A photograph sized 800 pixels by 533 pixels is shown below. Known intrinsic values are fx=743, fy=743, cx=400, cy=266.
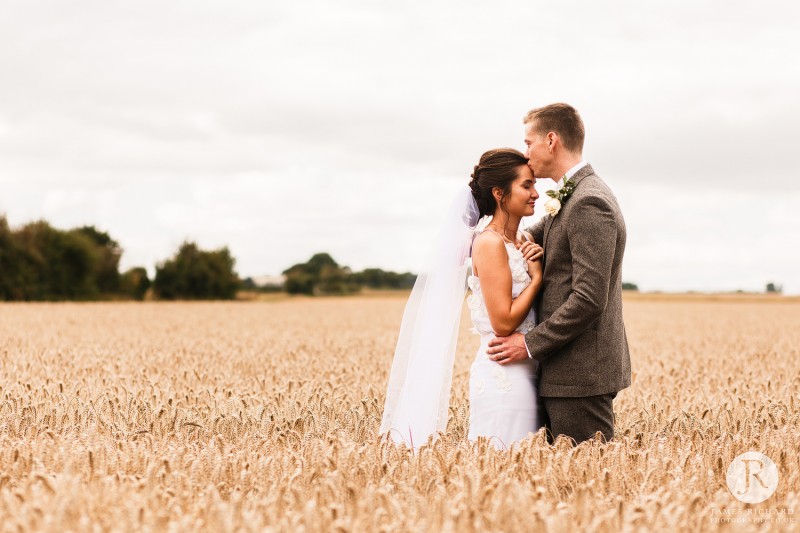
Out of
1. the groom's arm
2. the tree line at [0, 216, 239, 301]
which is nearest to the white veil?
the groom's arm

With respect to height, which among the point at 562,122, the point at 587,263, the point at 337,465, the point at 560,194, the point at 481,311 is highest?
the point at 562,122

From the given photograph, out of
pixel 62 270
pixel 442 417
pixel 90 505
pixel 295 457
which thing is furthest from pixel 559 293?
pixel 62 270

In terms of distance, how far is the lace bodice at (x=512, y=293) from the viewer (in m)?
5.06

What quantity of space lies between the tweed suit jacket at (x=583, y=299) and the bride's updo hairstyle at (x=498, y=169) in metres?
0.39

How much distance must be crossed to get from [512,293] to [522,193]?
69 cm

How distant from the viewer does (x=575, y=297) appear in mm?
4668

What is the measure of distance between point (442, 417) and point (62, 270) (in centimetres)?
6088

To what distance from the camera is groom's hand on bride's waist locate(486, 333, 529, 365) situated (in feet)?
16.4

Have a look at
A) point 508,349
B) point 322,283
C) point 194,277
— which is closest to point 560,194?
point 508,349

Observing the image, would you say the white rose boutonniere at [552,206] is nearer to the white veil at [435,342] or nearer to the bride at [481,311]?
the bride at [481,311]

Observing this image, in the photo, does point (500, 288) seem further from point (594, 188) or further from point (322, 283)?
point (322, 283)

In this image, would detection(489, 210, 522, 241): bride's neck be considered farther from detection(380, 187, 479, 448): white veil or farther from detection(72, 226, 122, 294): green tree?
detection(72, 226, 122, 294): green tree

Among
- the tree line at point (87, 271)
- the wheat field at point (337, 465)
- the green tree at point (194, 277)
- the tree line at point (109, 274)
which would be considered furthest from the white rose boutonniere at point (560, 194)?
the green tree at point (194, 277)

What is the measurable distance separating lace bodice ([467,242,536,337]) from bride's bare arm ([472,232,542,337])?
57mm
